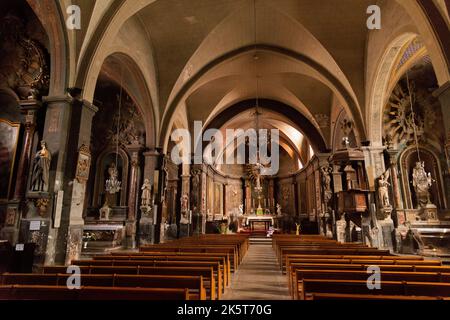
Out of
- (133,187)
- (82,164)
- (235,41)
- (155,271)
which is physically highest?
(235,41)

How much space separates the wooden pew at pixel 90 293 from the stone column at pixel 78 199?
365cm

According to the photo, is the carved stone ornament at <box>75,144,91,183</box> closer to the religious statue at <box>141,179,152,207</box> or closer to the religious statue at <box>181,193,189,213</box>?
the religious statue at <box>141,179,152,207</box>

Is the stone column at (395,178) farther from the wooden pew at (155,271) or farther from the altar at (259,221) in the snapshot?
the altar at (259,221)

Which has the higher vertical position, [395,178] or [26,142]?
[26,142]

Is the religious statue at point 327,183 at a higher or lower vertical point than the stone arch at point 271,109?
lower

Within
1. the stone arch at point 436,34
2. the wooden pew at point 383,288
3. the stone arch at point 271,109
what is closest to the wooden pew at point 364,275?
the wooden pew at point 383,288

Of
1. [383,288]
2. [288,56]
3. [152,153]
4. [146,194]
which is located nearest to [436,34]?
[383,288]

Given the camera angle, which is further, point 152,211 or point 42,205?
point 152,211

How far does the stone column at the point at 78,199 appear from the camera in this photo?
5922 mm

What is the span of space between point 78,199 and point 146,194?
184 inches

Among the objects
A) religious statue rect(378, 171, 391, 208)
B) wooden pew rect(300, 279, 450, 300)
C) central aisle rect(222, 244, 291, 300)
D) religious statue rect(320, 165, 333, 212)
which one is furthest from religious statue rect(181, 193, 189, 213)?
wooden pew rect(300, 279, 450, 300)

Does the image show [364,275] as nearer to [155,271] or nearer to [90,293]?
[155,271]

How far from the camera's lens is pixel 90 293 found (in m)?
2.35
